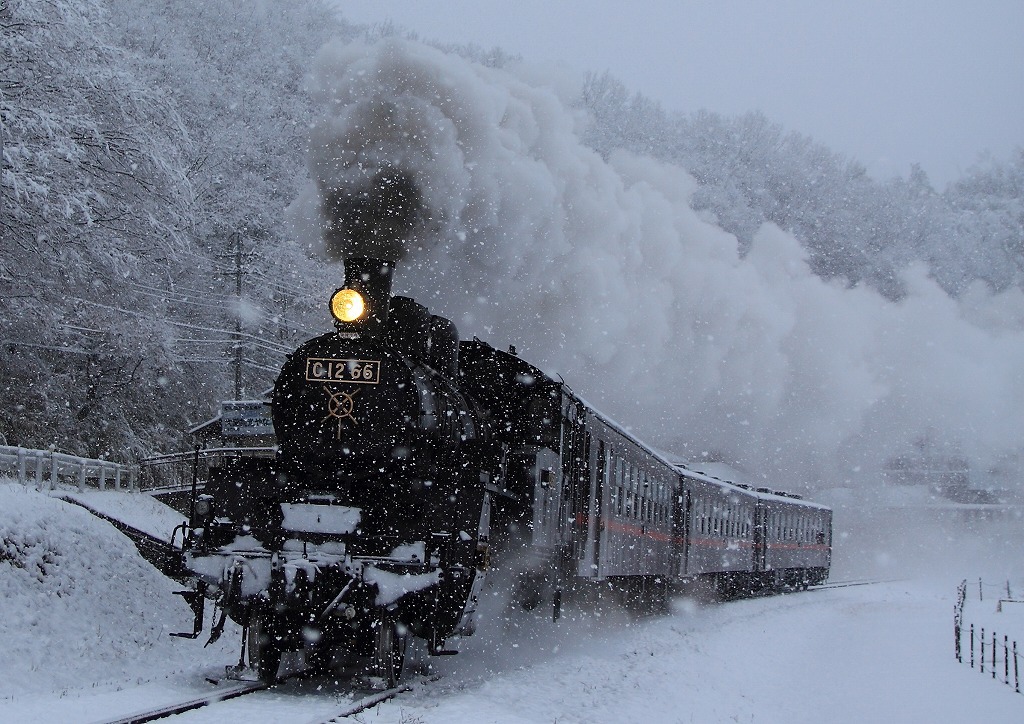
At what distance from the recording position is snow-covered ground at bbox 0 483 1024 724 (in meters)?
8.04

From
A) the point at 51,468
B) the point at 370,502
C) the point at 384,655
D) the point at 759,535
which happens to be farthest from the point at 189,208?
the point at 759,535

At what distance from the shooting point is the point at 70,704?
24.1ft

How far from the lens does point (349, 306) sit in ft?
29.0

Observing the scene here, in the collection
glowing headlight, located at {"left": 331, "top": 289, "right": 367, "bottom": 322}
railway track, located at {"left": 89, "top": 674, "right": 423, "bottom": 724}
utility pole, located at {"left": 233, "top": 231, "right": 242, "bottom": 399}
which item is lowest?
railway track, located at {"left": 89, "top": 674, "right": 423, "bottom": 724}

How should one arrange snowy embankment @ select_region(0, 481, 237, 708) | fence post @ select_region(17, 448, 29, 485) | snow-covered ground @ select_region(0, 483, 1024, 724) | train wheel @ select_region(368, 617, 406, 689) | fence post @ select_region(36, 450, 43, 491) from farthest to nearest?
fence post @ select_region(36, 450, 43, 491), fence post @ select_region(17, 448, 29, 485), snowy embankment @ select_region(0, 481, 237, 708), train wheel @ select_region(368, 617, 406, 689), snow-covered ground @ select_region(0, 483, 1024, 724)

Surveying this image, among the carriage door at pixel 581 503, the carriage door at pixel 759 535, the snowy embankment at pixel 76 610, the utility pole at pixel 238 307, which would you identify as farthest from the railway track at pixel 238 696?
the utility pole at pixel 238 307

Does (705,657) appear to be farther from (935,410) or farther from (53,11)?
(935,410)

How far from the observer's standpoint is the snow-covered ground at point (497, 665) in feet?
26.4

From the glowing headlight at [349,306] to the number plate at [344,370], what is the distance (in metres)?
0.38

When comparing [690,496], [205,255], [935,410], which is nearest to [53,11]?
[205,255]

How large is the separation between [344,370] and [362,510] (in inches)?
45.7

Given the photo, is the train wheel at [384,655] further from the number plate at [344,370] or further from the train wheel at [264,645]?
the number plate at [344,370]

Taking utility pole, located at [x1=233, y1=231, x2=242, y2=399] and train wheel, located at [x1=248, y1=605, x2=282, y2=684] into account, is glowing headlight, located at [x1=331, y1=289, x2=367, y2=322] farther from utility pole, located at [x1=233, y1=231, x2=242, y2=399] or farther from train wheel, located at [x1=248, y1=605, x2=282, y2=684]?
utility pole, located at [x1=233, y1=231, x2=242, y2=399]

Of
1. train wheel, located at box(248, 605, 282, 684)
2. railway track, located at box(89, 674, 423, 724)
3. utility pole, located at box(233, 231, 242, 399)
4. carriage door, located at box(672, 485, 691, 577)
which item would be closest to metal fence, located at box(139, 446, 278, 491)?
utility pole, located at box(233, 231, 242, 399)
